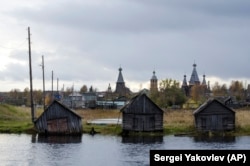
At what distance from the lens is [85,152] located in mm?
49688

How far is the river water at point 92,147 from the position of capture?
1720 inches

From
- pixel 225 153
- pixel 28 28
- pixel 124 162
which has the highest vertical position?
pixel 28 28

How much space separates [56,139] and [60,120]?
5.68 m

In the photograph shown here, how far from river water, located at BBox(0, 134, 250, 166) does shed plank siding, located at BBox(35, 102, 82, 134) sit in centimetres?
288

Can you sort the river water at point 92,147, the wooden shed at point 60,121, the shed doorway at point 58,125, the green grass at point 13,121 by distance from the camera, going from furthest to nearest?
the green grass at point 13,121 → the shed doorway at point 58,125 → the wooden shed at point 60,121 → the river water at point 92,147

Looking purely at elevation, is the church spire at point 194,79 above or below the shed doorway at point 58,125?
above

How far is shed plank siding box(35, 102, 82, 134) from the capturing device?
68125 mm

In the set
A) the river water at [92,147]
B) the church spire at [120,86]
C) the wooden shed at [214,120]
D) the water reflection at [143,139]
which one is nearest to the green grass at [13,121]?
the river water at [92,147]

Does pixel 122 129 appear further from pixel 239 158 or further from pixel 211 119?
pixel 239 158

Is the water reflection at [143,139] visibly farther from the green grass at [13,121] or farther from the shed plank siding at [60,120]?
the green grass at [13,121]

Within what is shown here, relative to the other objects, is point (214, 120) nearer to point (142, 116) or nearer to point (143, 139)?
point (142, 116)

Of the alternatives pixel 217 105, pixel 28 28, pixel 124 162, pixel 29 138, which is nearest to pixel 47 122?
pixel 29 138

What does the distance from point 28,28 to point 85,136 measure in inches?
844

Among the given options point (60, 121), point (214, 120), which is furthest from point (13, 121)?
point (214, 120)
